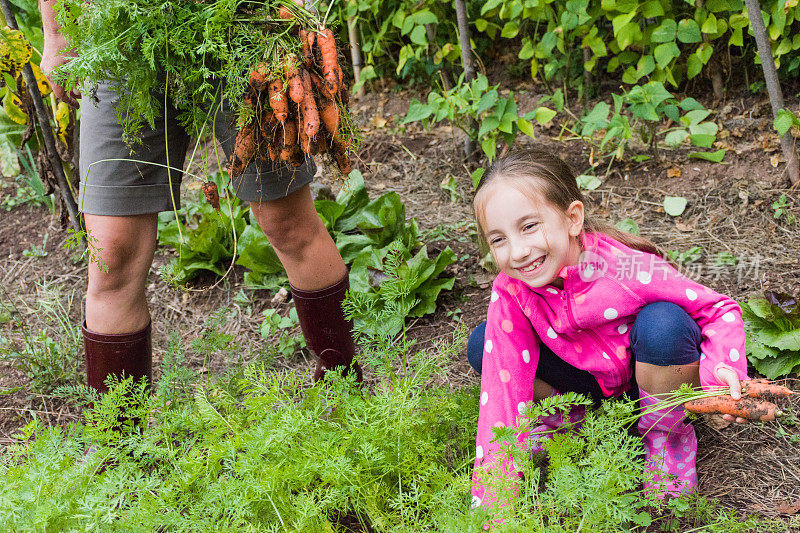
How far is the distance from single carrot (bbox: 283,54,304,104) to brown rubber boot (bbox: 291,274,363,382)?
2.39 feet

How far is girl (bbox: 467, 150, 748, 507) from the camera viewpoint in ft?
5.32

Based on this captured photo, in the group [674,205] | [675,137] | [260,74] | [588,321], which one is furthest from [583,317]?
[675,137]

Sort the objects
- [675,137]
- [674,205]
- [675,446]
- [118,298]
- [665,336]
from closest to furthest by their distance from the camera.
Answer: [665,336]
[675,446]
[118,298]
[674,205]
[675,137]

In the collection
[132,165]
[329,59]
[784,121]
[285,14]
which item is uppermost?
[285,14]

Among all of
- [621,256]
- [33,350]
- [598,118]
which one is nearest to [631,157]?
[598,118]

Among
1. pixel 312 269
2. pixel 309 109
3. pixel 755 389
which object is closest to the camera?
pixel 755 389

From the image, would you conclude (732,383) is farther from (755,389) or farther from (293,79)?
(293,79)

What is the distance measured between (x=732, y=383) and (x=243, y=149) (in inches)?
47.9

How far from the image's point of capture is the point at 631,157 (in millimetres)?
3357

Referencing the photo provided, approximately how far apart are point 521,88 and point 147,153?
2812mm

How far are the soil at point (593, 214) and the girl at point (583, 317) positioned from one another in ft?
0.77

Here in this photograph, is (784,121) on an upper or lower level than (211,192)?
lower

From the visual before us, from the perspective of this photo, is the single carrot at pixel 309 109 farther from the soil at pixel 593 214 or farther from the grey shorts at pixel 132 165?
the soil at pixel 593 214

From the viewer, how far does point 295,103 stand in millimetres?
1729
